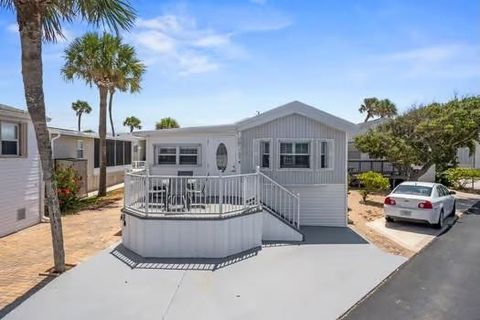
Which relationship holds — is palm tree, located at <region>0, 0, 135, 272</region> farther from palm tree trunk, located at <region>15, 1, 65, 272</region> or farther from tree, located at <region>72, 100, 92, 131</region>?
tree, located at <region>72, 100, 92, 131</region>

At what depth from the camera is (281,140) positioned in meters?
12.8

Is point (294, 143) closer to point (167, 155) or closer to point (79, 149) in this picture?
point (167, 155)

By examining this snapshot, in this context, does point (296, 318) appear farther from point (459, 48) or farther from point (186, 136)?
point (459, 48)

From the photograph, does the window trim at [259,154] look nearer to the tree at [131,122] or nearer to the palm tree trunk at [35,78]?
the palm tree trunk at [35,78]

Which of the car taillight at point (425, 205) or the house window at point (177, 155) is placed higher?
the house window at point (177, 155)

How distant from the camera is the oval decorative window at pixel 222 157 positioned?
13.6 metres

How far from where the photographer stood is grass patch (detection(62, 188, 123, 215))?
53.3 feet

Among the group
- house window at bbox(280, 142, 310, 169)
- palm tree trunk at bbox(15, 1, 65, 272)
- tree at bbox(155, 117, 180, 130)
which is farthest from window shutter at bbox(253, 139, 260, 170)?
tree at bbox(155, 117, 180, 130)

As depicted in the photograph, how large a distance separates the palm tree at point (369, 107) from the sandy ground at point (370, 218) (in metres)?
35.0

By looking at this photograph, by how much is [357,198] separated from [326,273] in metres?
12.7

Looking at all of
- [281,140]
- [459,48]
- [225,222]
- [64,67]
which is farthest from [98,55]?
[459,48]

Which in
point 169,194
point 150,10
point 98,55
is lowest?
point 169,194

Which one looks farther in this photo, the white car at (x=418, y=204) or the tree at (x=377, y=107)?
the tree at (x=377, y=107)

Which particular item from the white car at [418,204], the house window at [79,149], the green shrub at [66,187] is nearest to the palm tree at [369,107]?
the house window at [79,149]
